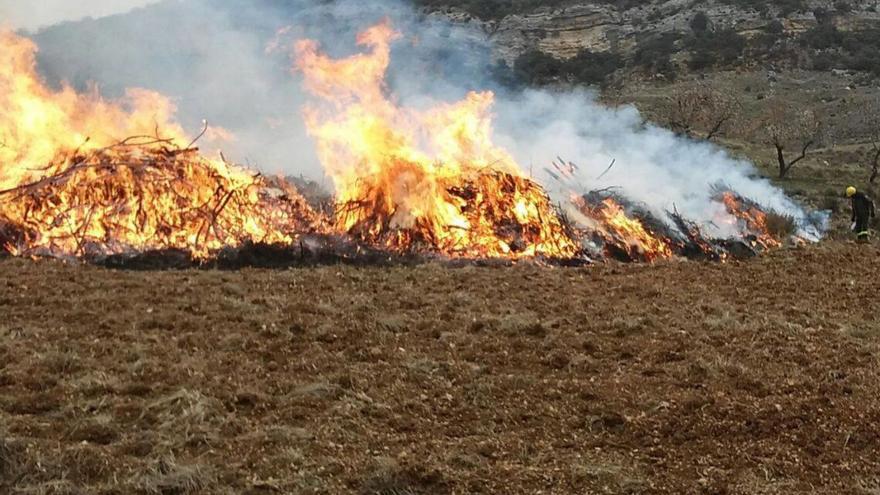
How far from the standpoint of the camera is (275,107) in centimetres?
1773

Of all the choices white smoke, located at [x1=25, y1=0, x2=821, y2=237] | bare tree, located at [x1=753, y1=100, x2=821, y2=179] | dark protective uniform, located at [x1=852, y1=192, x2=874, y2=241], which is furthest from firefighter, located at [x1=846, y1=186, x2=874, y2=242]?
bare tree, located at [x1=753, y1=100, x2=821, y2=179]

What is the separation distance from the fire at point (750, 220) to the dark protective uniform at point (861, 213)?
5.64 ft

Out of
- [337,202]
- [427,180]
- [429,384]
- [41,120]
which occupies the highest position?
[41,120]

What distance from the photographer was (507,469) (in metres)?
5.25

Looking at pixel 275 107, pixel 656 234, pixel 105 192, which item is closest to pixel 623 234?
pixel 656 234

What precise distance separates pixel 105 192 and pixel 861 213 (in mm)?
14551

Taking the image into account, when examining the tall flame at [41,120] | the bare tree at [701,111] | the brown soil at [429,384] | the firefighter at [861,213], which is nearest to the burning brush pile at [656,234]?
the firefighter at [861,213]

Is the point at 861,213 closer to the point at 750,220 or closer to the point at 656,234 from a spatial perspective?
the point at 750,220

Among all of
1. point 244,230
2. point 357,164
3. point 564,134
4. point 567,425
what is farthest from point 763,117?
point 567,425

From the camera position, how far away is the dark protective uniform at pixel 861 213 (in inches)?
583

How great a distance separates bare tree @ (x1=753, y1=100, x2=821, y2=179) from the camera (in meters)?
29.4

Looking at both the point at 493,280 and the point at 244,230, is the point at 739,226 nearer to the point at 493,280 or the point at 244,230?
the point at 493,280

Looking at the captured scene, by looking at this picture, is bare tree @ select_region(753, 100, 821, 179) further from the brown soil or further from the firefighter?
the brown soil

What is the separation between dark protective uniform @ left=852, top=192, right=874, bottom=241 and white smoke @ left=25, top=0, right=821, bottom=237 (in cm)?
90
